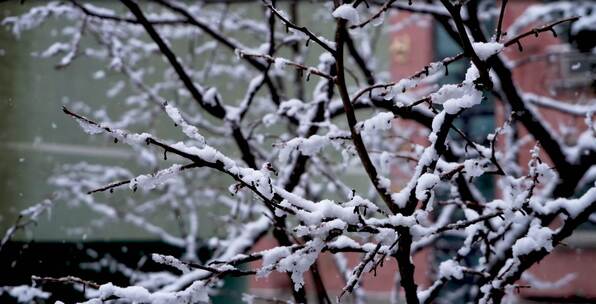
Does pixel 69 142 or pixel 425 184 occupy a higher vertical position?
pixel 69 142

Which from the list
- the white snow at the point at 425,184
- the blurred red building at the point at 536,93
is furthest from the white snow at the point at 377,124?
the blurred red building at the point at 536,93

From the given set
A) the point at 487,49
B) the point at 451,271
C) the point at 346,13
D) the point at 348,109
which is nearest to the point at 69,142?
the point at 451,271

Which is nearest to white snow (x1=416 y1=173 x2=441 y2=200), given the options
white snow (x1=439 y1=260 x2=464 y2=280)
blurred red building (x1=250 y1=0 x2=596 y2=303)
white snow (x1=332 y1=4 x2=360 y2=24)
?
white snow (x1=332 y1=4 x2=360 y2=24)

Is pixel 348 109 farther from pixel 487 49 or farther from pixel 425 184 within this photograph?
pixel 487 49

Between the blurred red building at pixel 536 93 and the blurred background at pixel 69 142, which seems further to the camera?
the blurred red building at pixel 536 93

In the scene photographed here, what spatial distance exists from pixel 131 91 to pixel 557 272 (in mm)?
8665

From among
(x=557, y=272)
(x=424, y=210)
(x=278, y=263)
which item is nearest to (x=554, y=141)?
(x=424, y=210)

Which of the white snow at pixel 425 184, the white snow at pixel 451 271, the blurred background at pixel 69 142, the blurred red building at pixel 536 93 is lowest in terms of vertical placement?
the white snow at pixel 425 184

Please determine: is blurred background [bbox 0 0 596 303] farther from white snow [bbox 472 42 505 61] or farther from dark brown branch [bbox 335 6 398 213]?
white snow [bbox 472 42 505 61]

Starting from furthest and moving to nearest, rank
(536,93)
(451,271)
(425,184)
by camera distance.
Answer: (536,93) → (451,271) → (425,184)

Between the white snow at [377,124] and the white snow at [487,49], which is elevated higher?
the white snow at [487,49]

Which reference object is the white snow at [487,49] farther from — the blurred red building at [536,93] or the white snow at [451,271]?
the blurred red building at [536,93]

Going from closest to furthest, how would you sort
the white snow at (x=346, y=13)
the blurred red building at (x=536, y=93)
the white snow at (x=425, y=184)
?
the white snow at (x=346, y=13), the white snow at (x=425, y=184), the blurred red building at (x=536, y=93)

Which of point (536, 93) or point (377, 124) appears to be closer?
point (377, 124)
